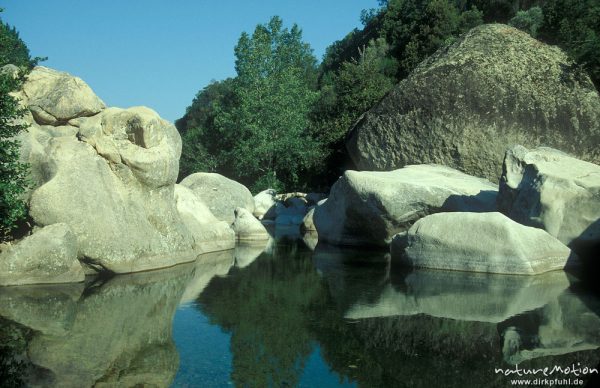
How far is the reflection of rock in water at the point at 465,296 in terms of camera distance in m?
10.8

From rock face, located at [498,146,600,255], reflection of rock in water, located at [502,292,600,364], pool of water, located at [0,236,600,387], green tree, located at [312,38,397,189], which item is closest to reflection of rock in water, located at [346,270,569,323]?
pool of water, located at [0,236,600,387]

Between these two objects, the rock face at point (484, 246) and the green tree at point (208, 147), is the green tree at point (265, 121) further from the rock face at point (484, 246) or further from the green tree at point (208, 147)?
the rock face at point (484, 246)

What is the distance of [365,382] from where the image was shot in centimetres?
724

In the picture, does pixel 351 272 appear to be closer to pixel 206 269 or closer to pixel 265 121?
pixel 206 269

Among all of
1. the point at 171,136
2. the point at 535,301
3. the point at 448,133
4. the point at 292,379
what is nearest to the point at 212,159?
the point at 448,133

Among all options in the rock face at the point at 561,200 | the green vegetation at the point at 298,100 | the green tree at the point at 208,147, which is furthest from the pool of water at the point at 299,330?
the green tree at the point at 208,147

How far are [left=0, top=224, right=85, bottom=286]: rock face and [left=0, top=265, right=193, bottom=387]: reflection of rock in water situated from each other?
1.17 feet

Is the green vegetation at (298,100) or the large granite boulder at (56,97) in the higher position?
the green vegetation at (298,100)

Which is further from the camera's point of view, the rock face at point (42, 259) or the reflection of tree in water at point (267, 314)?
the rock face at point (42, 259)

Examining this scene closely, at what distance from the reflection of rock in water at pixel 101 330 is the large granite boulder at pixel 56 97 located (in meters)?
5.91

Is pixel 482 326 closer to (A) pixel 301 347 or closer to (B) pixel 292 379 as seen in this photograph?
(A) pixel 301 347

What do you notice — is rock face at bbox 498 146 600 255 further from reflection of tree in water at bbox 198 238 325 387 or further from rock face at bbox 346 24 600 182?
reflection of tree in water at bbox 198 238 325 387

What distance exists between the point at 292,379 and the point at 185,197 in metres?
12.7

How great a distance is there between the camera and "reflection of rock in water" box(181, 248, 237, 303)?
12.5 metres
